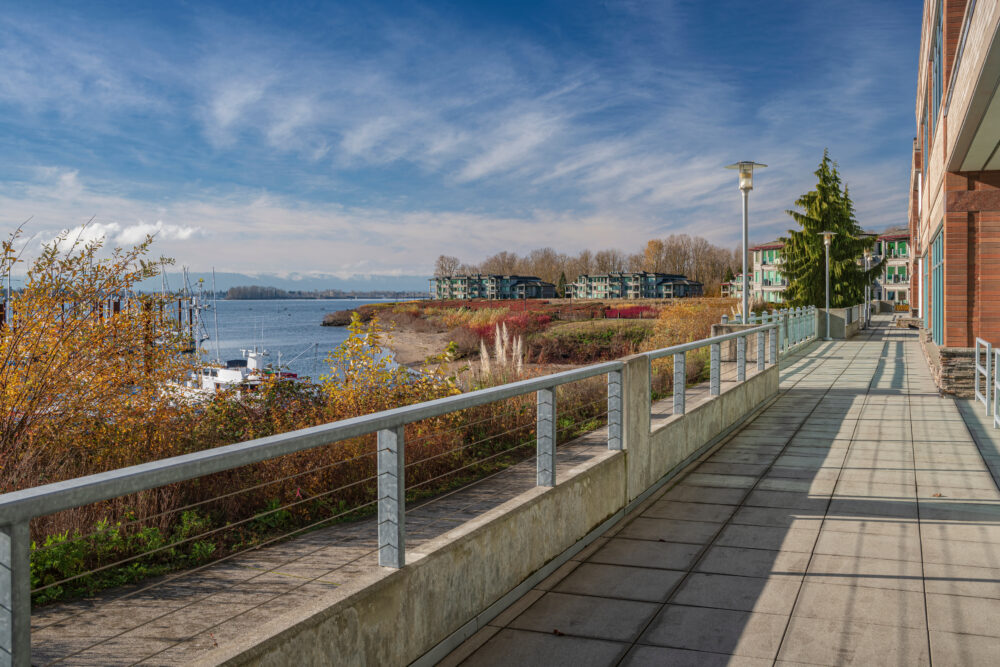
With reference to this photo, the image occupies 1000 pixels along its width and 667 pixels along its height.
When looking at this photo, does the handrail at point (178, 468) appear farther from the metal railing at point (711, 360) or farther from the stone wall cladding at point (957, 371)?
the stone wall cladding at point (957, 371)

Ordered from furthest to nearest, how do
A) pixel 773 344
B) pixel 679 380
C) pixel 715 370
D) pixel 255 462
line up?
1. pixel 773 344
2. pixel 715 370
3. pixel 679 380
4. pixel 255 462

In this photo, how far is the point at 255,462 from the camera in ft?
12.1

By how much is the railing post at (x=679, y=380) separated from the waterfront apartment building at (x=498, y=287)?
153102mm

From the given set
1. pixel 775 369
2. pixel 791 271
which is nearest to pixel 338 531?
pixel 775 369

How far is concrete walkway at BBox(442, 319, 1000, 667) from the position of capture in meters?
3.76

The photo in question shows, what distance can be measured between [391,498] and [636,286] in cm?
15857

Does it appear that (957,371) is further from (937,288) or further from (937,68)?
(937,68)

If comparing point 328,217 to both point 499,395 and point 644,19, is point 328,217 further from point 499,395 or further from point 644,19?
point 499,395

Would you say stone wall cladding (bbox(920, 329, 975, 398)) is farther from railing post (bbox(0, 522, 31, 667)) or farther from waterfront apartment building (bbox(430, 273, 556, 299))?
waterfront apartment building (bbox(430, 273, 556, 299))

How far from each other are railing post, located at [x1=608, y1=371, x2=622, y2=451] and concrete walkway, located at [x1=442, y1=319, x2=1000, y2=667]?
0.66 metres

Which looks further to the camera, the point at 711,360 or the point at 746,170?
the point at 746,170

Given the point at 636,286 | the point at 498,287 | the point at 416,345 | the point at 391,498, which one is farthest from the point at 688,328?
the point at 498,287

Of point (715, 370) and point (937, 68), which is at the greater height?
point (937, 68)

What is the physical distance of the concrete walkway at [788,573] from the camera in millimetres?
3762
